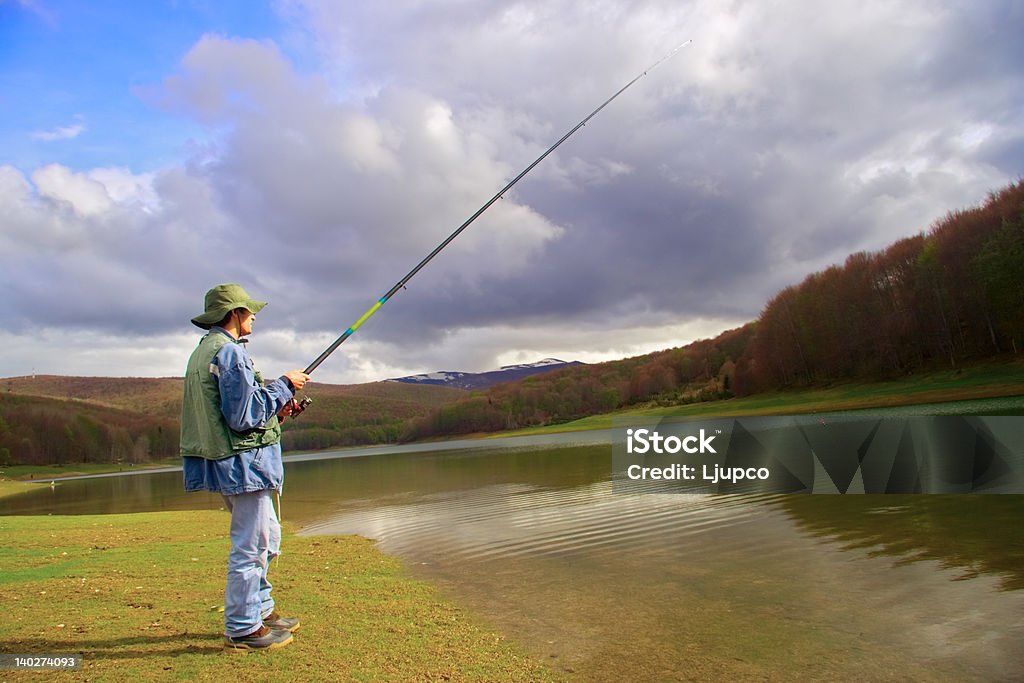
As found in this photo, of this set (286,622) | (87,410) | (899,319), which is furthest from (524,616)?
(87,410)

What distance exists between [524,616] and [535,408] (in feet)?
547

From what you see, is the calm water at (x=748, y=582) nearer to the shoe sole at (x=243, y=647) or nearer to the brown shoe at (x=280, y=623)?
the brown shoe at (x=280, y=623)

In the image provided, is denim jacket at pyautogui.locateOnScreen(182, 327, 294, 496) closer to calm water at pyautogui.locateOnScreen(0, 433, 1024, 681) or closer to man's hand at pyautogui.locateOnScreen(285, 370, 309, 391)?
man's hand at pyautogui.locateOnScreen(285, 370, 309, 391)

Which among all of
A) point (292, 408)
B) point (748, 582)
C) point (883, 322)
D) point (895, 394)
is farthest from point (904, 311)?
point (292, 408)

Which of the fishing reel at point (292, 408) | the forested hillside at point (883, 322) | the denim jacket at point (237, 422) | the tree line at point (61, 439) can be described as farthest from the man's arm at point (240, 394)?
the tree line at point (61, 439)

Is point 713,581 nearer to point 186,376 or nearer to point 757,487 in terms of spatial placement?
point 186,376

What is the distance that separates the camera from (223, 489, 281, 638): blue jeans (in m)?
5.27

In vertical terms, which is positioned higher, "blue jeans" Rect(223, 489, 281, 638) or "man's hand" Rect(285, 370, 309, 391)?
"man's hand" Rect(285, 370, 309, 391)

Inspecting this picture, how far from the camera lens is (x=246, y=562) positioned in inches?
208

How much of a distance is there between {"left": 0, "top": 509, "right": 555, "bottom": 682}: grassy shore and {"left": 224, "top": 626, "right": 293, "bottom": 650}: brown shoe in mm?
88

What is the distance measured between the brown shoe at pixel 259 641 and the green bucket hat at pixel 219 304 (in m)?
2.70

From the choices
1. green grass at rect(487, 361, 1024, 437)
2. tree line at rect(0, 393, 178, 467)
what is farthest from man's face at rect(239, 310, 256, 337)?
tree line at rect(0, 393, 178, 467)

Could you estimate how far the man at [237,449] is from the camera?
5133 millimetres

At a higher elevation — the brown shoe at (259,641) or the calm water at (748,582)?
the brown shoe at (259,641)
